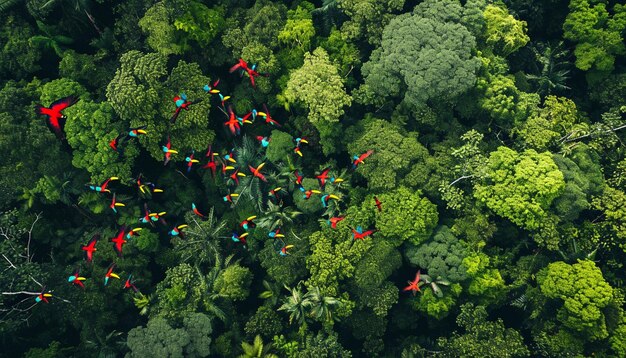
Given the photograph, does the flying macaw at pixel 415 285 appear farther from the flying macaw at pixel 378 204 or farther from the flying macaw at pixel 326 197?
the flying macaw at pixel 326 197

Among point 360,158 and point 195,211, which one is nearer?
point 360,158

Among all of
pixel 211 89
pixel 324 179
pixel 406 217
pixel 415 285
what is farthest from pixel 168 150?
pixel 415 285

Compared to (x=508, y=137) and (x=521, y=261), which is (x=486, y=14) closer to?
(x=508, y=137)

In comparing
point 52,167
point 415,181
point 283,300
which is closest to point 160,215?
point 52,167

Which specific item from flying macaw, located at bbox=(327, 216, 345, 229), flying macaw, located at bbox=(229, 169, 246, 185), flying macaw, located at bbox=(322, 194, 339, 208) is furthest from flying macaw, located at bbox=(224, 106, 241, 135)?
flying macaw, located at bbox=(327, 216, 345, 229)

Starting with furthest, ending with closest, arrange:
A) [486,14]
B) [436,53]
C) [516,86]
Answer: [516,86] < [486,14] < [436,53]

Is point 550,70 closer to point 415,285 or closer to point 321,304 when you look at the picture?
point 415,285
